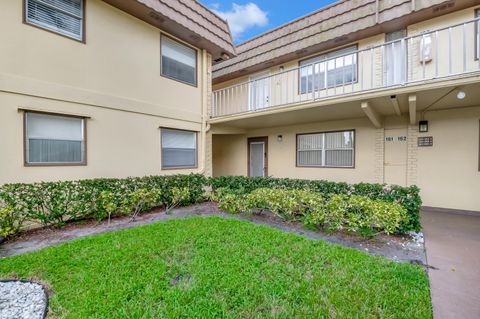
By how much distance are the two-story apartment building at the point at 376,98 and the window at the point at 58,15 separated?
4.64 m

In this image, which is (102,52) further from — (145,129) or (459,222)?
(459,222)

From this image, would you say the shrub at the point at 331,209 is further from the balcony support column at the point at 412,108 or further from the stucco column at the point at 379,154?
the stucco column at the point at 379,154

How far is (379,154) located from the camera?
7680 millimetres

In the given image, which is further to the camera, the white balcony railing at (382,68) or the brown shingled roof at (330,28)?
the brown shingled roof at (330,28)

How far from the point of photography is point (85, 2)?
5.59 meters

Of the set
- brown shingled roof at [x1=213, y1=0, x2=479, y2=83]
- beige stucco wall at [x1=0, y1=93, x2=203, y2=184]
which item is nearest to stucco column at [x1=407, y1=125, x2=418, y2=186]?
brown shingled roof at [x1=213, y1=0, x2=479, y2=83]

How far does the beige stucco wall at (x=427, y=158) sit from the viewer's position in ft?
21.1

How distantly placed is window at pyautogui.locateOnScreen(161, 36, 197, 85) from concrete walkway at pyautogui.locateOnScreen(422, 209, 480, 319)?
7.89 meters

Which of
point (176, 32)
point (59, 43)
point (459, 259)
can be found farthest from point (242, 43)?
point (459, 259)

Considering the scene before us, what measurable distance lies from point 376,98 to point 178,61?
20.2ft

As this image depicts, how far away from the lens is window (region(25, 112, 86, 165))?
4863mm

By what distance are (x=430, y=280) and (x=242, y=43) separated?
1067 centimetres

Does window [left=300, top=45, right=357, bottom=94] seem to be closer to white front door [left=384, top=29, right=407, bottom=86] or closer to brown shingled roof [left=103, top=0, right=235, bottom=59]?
white front door [left=384, top=29, right=407, bottom=86]

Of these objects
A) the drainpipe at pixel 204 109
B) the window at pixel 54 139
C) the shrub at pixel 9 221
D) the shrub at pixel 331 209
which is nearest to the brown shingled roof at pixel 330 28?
the drainpipe at pixel 204 109
